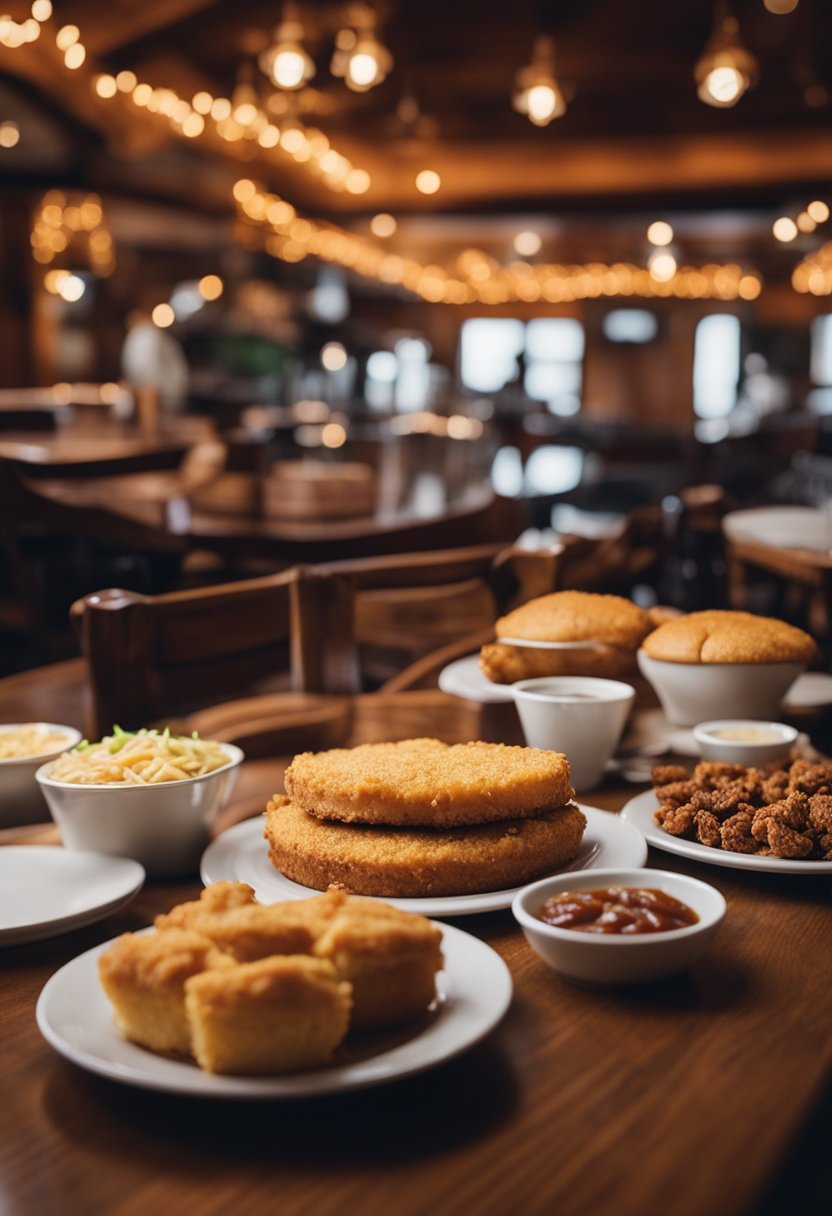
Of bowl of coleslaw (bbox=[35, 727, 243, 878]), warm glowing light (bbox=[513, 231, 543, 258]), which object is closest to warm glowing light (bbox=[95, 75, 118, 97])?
bowl of coleslaw (bbox=[35, 727, 243, 878])

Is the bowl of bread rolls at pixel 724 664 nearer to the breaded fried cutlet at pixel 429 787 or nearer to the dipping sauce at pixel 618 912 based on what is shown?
the breaded fried cutlet at pixel 429 787

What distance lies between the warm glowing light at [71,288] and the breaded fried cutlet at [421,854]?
42.4 feet

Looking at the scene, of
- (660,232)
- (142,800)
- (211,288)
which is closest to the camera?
(142,800)

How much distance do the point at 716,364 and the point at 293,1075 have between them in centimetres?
2219

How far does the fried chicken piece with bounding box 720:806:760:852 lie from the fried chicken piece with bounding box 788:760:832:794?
0.09 metres

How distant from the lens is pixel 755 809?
4.67 ft

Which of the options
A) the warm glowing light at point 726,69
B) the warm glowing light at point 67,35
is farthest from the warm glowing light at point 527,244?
the warm glowing light at point 726,69

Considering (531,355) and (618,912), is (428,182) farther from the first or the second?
(618,912)

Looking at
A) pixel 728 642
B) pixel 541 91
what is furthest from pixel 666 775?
pixel 541 91

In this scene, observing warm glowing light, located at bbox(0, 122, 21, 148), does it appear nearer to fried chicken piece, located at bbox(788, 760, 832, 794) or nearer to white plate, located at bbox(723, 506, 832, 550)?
white plate, located at bbox(723, 506, 832, 550)

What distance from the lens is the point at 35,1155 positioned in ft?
2.87

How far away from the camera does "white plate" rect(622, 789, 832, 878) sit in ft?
4.33

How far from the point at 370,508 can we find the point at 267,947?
429cm

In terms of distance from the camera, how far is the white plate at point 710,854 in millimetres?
1319
